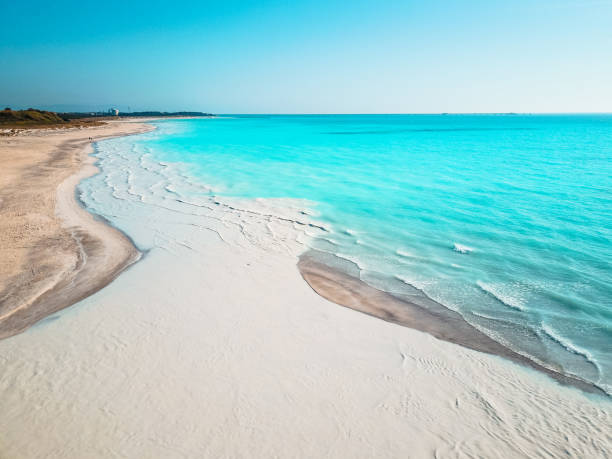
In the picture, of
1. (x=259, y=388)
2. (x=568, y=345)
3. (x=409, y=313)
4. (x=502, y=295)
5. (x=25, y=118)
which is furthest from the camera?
(x=25, y=118)

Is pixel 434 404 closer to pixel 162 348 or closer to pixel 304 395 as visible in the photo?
pixel 304 395

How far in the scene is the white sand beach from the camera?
17.4ft

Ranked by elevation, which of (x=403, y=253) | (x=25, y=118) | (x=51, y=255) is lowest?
(x=403, y=253)

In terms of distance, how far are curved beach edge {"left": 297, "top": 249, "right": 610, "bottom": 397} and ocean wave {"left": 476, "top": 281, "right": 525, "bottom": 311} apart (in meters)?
1.69

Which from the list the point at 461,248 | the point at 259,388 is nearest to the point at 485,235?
the point at 461,248

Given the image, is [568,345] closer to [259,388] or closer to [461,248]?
[461,248]

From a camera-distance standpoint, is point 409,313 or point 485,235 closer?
point 409,313

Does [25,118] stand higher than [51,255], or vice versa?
[25,118]

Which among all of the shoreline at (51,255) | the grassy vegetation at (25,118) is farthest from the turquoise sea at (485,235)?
the grassy vegetation at (25,118)

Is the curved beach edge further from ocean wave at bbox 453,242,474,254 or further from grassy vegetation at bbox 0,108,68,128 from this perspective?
grassy vegetation at bbox 0,108,68,128

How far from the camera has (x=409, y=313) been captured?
9.29 m

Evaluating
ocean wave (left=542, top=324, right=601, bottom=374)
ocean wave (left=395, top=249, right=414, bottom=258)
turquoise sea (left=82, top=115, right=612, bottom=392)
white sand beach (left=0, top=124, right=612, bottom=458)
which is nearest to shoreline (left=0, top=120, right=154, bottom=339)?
white sand beach (left=0, top=124, right=612, bottom=458)

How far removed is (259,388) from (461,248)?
34.2 feet

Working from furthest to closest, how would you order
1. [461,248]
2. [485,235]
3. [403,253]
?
[485,235] → [461,248] → [403,253]
